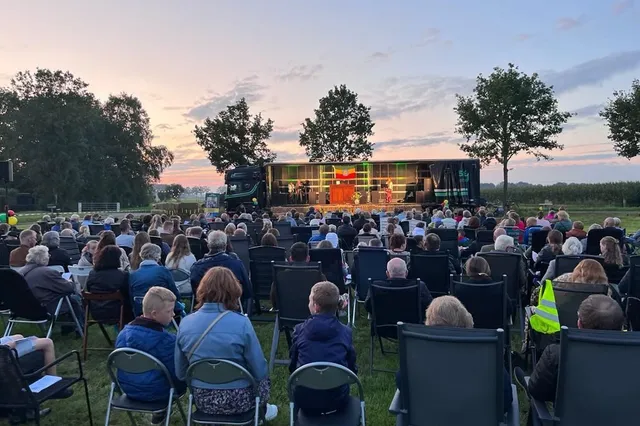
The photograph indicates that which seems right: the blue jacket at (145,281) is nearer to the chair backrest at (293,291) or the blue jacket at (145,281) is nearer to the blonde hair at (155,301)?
the chair backrest at (293,291)

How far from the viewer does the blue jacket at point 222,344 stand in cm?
294

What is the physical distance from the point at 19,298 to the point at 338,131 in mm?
37905

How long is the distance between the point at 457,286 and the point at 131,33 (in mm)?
16386

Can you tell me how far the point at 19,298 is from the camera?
4992 millimetres

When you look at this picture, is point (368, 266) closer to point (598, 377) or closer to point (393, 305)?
point (393, 305)

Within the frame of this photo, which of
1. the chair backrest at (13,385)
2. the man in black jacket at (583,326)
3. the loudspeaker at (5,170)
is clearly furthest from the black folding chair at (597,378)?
the loudspeaker at (5,170)

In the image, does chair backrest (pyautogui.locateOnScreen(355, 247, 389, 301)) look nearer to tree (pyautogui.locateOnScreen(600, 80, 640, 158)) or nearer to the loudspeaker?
the loudspeaker

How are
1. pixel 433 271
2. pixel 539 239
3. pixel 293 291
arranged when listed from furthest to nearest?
pixel 539 239, pixel 433 271, pixel 293 291

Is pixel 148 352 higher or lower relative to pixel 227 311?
lower

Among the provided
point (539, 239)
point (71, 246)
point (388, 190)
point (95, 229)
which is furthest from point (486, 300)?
point (388, 190)

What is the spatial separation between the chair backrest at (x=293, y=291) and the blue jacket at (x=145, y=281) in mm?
1074

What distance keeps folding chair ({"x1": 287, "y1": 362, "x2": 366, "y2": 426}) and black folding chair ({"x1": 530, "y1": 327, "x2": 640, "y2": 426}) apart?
3.28 ft

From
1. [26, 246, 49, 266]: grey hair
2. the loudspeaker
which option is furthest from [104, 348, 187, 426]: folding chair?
the loudspeaker

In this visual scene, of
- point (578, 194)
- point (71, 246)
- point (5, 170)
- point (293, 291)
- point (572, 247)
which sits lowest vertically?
point (293, 291)
